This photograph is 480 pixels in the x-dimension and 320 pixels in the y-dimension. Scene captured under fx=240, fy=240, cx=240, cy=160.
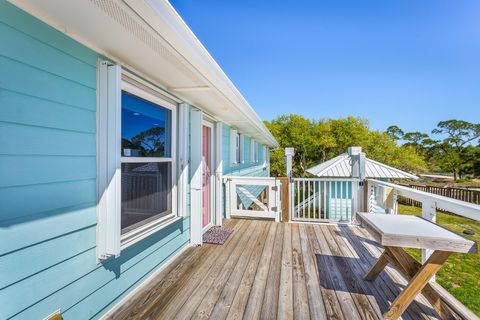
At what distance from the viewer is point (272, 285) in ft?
8.02

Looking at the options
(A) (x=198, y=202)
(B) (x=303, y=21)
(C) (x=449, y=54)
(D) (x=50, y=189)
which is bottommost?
(A) (x=198, y=202)

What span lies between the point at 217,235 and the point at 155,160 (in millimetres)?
1949

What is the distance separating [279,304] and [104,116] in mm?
2138

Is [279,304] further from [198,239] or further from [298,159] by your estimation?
[298,159]

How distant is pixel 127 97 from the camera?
2193mm

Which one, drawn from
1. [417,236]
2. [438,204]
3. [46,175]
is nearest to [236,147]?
[438,204]

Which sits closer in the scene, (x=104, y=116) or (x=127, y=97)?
(x=104, y=116)

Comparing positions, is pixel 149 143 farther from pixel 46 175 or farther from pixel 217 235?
pixel 217 235

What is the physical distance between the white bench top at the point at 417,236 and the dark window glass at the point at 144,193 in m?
2.16

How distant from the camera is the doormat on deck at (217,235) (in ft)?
12.3

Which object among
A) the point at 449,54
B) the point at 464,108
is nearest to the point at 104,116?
the point at 449,54

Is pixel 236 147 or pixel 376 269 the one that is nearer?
pixel 376 269

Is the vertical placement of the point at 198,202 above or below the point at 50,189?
below

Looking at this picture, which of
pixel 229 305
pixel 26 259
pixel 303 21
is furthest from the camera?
pixel 303 21
